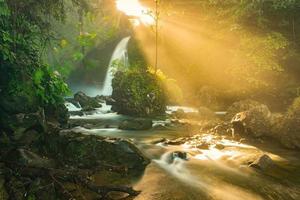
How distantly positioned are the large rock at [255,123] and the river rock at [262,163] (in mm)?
3747

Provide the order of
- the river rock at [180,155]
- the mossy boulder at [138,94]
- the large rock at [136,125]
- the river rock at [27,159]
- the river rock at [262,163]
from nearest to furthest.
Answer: the river rock at [27,159], the river rock at [262,163], the river rock at [180,155], the large rock at [136,125], the mossy boulder at [138,94]

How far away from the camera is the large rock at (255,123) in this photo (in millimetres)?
12711

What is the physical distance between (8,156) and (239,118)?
9879 millimetres

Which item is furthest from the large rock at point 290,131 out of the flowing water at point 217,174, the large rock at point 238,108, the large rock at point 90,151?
the large rock at point 90,151

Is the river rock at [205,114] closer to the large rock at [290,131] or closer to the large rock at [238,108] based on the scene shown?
the large rock at [238,108]

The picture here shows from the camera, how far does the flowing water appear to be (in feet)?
22.5

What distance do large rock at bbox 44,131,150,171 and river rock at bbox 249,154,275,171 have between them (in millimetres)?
3225

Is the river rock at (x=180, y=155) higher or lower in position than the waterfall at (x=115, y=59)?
lower

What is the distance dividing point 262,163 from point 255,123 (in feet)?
14.0

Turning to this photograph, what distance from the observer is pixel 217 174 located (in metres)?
8.38

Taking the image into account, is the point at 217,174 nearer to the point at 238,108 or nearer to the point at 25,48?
the point at 25,48

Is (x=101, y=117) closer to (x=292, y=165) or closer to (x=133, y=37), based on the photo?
(x=292, y=165)

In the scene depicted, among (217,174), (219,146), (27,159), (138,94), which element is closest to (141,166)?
(217,174)

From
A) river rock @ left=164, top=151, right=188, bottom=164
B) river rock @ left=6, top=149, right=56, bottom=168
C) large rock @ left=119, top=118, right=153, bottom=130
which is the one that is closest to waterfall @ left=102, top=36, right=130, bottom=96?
large rock @ left=119, top=118, right=153, bottom=130
